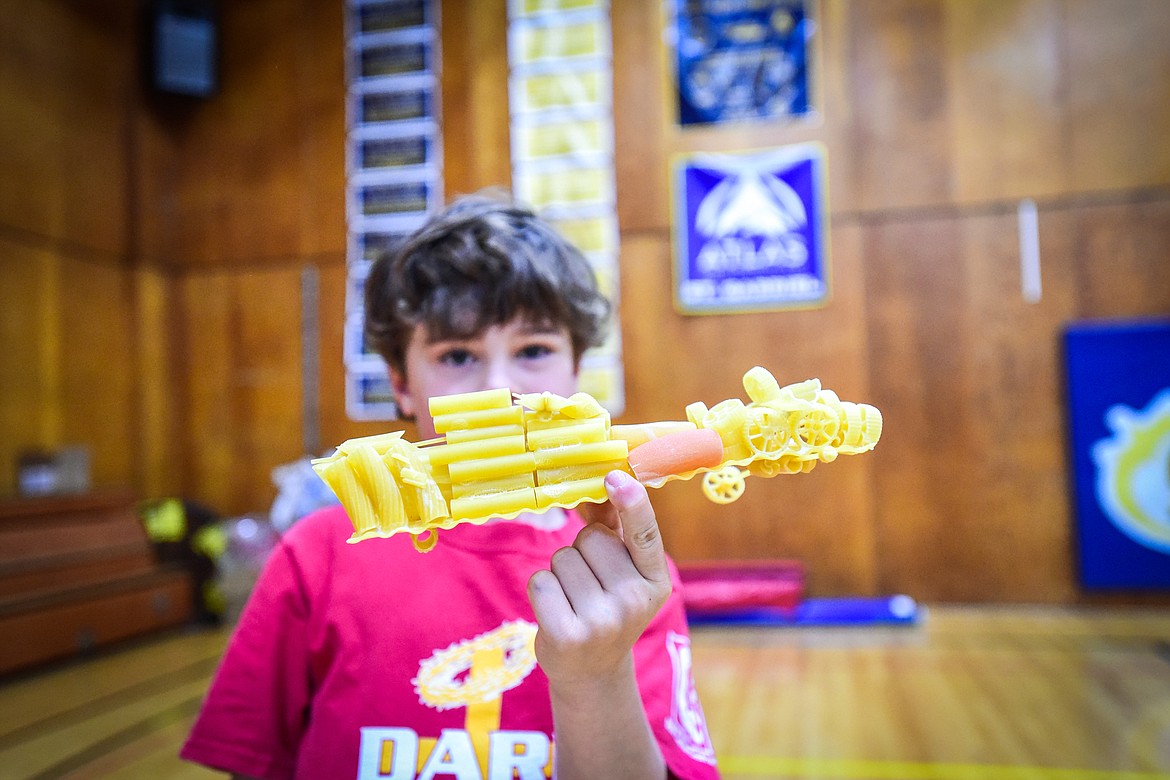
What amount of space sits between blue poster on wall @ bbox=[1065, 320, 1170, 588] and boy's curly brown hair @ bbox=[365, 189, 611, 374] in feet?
16.3

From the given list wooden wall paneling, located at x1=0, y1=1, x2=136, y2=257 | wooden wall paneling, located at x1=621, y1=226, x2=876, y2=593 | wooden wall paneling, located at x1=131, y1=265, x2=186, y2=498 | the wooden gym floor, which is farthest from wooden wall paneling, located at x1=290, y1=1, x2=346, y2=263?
the wooden gym floor

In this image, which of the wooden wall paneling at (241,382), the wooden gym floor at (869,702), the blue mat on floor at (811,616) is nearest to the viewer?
the wooden gym floor at (869,702)

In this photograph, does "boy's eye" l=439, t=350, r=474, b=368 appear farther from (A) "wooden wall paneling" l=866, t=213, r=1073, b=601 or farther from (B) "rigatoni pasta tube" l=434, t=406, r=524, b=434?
(A) "wooden wall paneling" l=866, t=213, r=1073, b=601

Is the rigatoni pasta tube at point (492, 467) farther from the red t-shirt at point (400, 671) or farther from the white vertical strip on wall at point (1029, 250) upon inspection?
the white vertical strip on wall at point (1029, 250)

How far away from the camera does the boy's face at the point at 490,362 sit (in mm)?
1090

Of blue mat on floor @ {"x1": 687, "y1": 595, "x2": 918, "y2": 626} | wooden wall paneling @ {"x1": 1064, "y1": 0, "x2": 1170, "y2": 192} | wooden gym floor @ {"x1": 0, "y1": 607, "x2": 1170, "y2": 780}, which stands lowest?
wooden gym floor @ {"x1": 0, "y1": 607, "x2": 1170, "y2": 780}

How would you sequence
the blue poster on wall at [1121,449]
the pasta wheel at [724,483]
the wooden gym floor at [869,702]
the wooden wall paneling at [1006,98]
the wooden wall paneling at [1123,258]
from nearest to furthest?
the pasta wheel at [724,483], the wooden gym floor at [869,702], the blue poster on wall at [1121,449], the wooden wall paneling at [1123,258], the wooden wall paneling at [1006,98]

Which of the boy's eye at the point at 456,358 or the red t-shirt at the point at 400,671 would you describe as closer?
the red t-shirt at the point at 400,671

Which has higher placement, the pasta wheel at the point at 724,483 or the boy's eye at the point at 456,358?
the boy's eye at the point at 456,358

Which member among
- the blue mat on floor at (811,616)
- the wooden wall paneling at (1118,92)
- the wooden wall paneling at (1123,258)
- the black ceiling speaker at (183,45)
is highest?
the black ceiling speaker at (183,45)

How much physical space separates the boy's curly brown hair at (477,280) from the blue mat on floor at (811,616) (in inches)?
156

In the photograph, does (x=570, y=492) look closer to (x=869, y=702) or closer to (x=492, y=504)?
(x=492, y=504)

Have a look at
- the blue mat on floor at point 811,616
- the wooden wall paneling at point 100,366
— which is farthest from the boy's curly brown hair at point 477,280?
the wooden wall paneling at point 100,366

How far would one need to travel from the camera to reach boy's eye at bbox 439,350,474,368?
111cm
